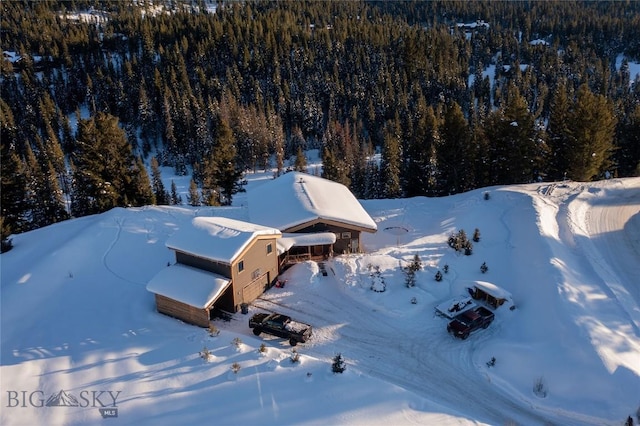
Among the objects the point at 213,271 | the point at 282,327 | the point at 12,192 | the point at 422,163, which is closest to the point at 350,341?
the point at 282,327

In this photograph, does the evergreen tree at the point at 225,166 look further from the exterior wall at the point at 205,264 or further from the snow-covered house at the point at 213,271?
the exterior wall at the point at 205,264

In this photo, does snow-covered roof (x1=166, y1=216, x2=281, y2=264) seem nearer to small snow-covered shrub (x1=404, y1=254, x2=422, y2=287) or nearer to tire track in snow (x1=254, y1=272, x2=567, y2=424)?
tire track in snow (x1=254, y1=272, x2=567, y2=424)

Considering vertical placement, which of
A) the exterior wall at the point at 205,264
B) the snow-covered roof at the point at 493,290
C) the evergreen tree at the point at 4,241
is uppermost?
the exterior wall at the point at 205,264

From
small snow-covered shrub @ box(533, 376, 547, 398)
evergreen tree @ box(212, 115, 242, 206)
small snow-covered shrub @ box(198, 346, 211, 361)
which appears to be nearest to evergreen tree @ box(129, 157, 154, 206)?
evergreen tree @ box(212, 115, 242, 206)

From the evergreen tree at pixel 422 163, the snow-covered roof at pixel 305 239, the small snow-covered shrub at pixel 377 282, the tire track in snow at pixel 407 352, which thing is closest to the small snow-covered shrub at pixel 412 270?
the small snow-covered shrub at pixel 377 282

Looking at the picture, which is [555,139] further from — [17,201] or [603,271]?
[17,201]

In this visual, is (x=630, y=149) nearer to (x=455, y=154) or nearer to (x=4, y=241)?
(x=455, y=154)
